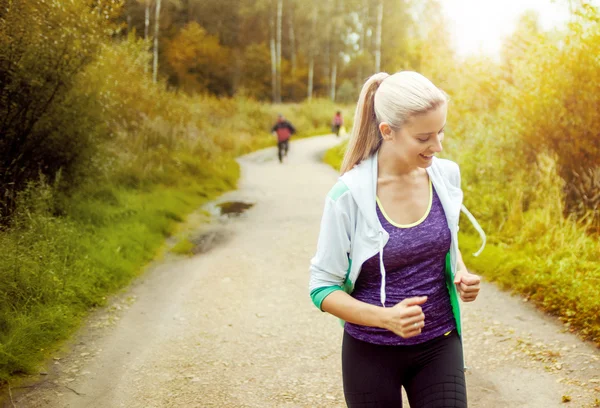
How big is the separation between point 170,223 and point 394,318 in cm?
806

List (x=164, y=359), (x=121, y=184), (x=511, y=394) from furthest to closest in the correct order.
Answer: (x=121, y=184) → (x=164, y=359) → (x=511, y=394)

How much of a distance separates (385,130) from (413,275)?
547mm

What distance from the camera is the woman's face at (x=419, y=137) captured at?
1923mm

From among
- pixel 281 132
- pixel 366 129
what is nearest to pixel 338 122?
pixel 281 132

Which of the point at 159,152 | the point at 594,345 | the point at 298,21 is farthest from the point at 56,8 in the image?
the point at 298,21

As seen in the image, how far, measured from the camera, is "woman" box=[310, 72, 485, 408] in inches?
77.0

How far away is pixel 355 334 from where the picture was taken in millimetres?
2072

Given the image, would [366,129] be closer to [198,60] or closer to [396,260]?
[396,260]

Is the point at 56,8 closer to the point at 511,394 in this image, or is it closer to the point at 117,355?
the point at 117,355

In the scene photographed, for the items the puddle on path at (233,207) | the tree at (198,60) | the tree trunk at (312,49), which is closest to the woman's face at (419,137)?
the puddle on path at (233,207)

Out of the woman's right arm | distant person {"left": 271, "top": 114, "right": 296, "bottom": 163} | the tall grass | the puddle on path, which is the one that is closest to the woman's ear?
the woman's right arm

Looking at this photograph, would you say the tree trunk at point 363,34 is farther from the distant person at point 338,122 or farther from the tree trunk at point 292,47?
the distant person at point 338,122

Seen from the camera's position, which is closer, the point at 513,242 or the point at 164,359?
the point at 164,359

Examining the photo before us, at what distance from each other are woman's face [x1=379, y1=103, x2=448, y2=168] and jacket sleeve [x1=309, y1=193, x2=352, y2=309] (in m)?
0.31
